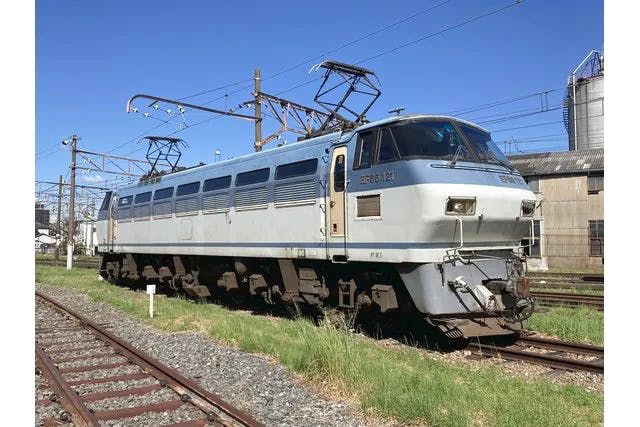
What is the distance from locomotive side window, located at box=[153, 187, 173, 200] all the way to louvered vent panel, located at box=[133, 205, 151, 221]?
56cm

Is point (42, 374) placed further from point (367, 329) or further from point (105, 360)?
point (367, 329)

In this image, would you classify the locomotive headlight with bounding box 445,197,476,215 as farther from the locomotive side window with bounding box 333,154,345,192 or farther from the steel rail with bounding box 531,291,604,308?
the steel rail with bounding box 531,291,604,308

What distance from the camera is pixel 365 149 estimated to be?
8945 mm

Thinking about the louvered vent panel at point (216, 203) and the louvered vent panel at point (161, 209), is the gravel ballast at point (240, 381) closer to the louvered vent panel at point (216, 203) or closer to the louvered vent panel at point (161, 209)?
the louvered vent panel at point (216, 203)

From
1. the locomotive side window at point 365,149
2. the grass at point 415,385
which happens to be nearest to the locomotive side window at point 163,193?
the grass at point 415,385

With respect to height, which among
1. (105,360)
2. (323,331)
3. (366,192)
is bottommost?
(105,360)

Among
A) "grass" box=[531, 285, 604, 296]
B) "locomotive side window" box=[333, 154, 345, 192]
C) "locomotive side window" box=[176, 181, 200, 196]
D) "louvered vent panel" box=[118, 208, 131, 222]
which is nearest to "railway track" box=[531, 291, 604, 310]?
"grass" box=[531, 285, 604, 296]

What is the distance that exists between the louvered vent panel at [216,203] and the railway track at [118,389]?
436 cm

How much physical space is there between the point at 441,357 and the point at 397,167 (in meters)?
2.90

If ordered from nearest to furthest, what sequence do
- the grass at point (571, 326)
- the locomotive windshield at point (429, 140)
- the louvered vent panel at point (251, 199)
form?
the locomotive windshield at point (429, 140) < the grass at point (571, 326) < the louvered vent panel at point (251, 199)

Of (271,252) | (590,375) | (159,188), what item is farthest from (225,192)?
(590,375)

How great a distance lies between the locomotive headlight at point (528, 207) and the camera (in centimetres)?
866

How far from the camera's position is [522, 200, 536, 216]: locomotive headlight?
8656mm

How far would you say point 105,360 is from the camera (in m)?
7.92
